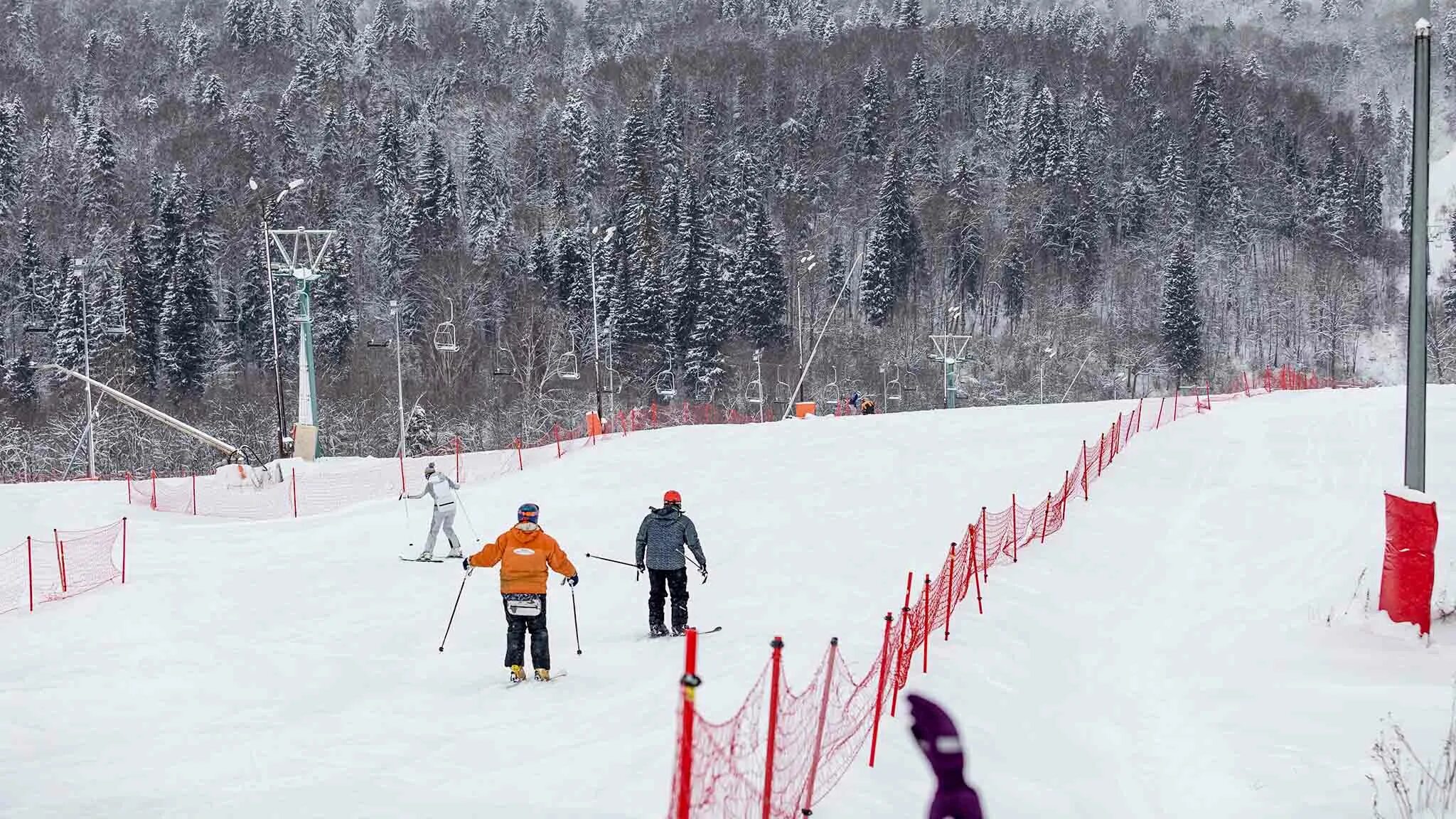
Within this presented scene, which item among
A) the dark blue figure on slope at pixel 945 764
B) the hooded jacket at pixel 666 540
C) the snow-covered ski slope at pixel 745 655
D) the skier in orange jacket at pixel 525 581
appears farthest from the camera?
the hooded jacket at pixel 666 540

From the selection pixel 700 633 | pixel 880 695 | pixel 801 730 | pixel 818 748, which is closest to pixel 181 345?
pixel 700 633

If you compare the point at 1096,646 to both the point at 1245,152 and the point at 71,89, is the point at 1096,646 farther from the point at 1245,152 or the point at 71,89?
the point at 71,89

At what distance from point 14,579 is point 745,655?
13.9 m

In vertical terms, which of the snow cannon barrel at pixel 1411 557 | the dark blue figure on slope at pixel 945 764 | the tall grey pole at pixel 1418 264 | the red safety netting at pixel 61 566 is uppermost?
the tall grey pole at pixel 1418 264

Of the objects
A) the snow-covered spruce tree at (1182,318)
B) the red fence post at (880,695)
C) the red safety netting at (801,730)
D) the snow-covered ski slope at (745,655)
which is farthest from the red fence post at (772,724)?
the snow-covered spruce tree at (1182,318)

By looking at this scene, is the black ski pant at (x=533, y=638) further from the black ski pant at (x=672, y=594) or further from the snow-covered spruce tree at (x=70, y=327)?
the snow-covered spruce tree at (x=70, y=327)

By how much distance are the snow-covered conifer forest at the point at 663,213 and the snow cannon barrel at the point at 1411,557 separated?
63.0m

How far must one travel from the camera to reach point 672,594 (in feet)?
42.1

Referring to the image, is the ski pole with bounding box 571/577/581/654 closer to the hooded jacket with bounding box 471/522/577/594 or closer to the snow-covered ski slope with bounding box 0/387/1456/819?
the snow-covered ski slope with bounding box 0/387/1456/819

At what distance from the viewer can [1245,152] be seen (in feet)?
428

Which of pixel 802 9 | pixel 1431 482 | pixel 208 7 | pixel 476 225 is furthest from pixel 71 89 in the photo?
pixel 1431 482

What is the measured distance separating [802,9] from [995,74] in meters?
46.3

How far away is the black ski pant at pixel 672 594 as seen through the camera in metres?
12.8

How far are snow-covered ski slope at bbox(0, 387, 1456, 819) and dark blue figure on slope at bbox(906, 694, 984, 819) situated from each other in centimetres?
381
